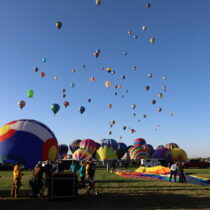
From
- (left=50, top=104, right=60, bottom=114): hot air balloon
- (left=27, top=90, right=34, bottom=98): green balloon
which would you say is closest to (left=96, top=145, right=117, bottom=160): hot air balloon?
(left=50, top=104, right=60, bottom=114): hot air balloon

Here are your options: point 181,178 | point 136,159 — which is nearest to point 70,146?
point 136,159

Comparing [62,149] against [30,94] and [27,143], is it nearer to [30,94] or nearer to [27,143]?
[30,94]

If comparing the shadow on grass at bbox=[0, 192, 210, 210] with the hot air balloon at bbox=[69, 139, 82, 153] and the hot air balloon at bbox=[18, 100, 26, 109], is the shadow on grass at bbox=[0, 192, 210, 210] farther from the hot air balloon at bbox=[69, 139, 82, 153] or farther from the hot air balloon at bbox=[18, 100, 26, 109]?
the hot air balloon at bbox=[69, 139, 82, 153]

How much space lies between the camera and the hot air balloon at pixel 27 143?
901 inches

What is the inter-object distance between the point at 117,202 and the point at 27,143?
13.4 m

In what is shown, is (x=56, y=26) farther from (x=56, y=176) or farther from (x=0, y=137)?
(x=56, y=176)

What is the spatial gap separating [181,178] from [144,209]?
37.2 ft

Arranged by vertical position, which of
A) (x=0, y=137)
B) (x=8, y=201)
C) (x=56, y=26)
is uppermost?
(x=56, y=26)

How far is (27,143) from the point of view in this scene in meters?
23.1

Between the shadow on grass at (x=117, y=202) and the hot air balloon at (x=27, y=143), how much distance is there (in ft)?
35.7

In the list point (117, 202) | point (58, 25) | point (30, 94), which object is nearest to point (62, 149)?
point (30, 94)

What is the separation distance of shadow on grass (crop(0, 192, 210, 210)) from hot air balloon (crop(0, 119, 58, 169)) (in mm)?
10888

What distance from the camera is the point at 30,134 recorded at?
77.3ft

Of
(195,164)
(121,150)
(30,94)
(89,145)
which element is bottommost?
(195,164)
